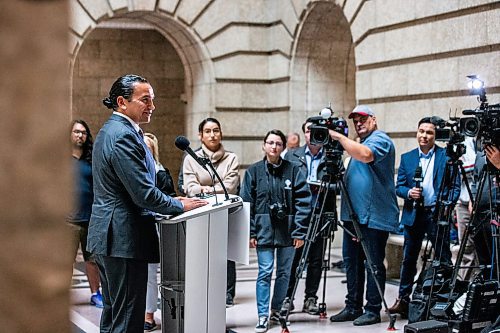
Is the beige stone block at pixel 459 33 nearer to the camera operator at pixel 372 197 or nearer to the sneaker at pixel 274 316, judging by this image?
the camera operator at pixel 372 197

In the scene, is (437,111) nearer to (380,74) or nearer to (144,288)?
(380,74)

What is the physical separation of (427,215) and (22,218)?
23.6 feet

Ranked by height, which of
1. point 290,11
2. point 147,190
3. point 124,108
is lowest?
point 147,190

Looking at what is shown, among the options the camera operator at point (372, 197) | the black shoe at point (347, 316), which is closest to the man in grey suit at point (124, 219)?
the camera operator at point (372, 197)

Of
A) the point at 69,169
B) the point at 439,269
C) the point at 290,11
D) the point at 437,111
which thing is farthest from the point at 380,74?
the point at 69,169

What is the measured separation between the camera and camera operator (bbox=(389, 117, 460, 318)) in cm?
773

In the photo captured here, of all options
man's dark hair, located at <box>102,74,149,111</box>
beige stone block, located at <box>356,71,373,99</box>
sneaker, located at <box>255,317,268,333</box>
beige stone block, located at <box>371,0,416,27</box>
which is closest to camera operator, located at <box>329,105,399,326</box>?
sneaker, located at <box>255,317,268,333</box>

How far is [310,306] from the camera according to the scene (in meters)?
7.98

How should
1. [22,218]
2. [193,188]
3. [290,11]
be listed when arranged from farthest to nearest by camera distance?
1. [290,11]
2. [193,188]
3. [22,218]

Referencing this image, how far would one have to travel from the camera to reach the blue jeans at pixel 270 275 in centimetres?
717

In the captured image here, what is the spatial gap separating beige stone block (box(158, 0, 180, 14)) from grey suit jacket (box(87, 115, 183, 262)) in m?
8.44

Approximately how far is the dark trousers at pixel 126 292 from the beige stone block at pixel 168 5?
8.72 meters

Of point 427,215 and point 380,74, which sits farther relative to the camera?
point 380,74

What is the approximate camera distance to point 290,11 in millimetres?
12961
